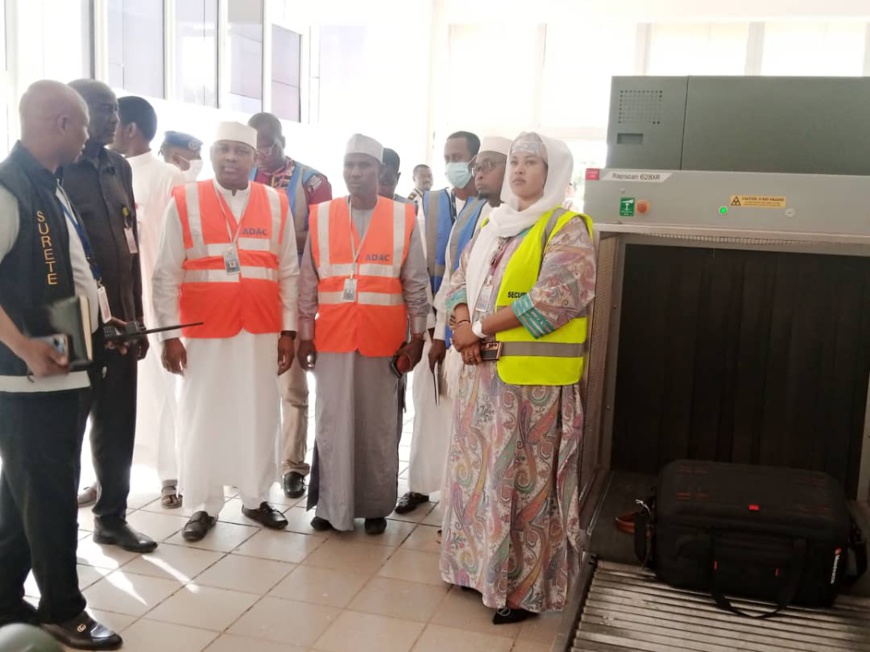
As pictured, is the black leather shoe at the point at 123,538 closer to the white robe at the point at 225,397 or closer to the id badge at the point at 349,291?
the white robe at the point at 225,397

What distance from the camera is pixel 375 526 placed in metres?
3.58

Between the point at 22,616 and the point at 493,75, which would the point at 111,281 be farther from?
the point at 493,75

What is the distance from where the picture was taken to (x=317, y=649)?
2617 millimetres

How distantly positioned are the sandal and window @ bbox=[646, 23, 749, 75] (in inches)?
309

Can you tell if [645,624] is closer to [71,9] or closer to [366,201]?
[366,201]

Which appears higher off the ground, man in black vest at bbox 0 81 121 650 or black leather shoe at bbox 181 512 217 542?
man in black vest at bbox 0 81 121 650

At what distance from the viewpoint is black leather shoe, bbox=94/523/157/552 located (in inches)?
129

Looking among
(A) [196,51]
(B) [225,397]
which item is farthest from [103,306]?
(A) [196,51]

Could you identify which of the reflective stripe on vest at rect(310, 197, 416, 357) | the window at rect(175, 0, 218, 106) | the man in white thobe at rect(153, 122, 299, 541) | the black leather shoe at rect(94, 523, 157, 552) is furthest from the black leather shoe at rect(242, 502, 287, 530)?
the window at rect(175, 0, 218, 106)

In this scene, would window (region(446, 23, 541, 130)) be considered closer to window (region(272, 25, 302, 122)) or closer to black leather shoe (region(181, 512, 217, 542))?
window (region(272, 25, 302, 122))

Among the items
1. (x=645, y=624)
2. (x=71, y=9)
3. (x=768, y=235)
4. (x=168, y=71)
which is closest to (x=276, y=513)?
(x=645, y=624)

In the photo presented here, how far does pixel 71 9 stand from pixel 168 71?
4.49 feet

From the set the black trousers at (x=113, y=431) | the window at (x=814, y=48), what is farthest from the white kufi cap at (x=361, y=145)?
the window at (x=814, y=48)

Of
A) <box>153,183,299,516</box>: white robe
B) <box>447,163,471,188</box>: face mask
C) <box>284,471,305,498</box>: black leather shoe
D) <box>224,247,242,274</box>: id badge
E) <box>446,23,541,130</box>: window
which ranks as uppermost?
<box>446,23,541,130</box>: window
